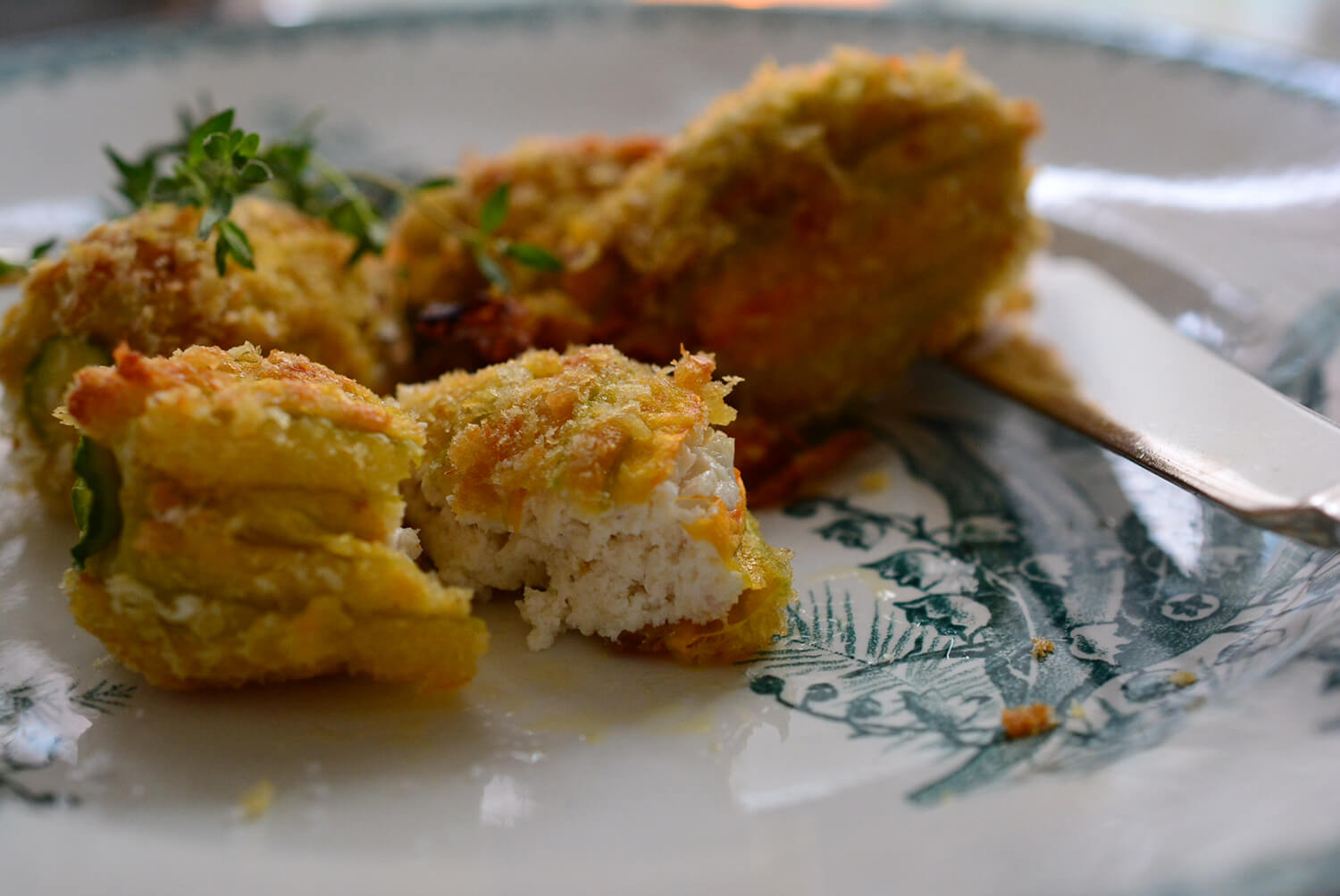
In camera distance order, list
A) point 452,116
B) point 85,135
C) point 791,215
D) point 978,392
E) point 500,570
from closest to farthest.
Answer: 1. point 500,570
2. point 791,215
3. point 978,392
4. point 85,135
5. point 452,116

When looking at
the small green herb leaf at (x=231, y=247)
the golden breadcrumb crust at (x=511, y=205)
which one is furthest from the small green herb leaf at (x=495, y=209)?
the small green herb leaf at (x=231, y=247)

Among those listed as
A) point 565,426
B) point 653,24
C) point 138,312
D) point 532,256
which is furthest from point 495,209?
point 653,24

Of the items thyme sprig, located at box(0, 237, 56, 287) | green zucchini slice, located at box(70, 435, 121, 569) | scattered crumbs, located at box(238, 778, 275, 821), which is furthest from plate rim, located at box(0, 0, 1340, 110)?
scattered crumbs, located at box(238, 778, 275, 821)

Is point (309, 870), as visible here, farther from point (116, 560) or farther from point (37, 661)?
point (37, 661)

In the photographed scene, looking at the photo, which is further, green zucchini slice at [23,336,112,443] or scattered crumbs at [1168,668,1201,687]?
green zucchini slice at [23,336,112,443]

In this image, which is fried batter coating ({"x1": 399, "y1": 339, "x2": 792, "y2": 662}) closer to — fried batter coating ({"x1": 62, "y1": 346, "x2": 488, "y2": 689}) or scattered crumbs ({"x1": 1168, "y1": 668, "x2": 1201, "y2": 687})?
fried batter coating ({"x1": 62, "y1": 346, "x2": 488, "y2": 689})

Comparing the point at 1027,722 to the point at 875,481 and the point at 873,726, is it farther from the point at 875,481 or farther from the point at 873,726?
the point at 875,481

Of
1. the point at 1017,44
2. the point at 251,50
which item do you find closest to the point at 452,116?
the point at 251,50
